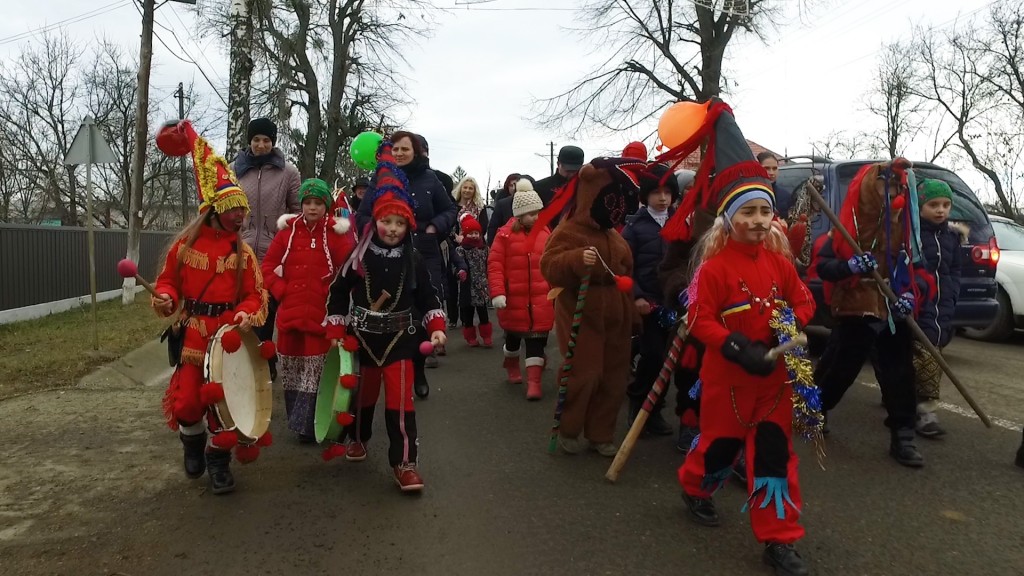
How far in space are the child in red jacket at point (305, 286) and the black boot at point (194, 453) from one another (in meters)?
0.73

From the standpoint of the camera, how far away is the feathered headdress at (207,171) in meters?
3.99

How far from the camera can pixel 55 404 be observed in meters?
5.80

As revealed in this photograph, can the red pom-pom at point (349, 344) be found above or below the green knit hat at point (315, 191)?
below

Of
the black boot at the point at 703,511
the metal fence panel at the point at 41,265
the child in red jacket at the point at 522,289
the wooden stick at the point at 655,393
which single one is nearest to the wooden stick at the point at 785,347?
the wooden stick at the point at 655,393

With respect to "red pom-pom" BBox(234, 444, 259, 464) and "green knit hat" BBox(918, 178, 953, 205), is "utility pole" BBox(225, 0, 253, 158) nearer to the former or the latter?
"red pom-pom" BBox(234, 444, 259, 464)

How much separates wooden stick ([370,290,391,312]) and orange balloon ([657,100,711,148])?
1.81 meters

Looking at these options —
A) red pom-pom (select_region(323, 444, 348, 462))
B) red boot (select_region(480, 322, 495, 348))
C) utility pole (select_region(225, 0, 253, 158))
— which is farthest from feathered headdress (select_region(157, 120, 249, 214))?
utility pole (select_region(225, 0, 253, 158))

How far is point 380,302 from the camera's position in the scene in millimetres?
4059

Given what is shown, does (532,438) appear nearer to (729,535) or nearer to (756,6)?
(729,535)

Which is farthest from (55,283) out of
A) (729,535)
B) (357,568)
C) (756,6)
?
(756,6)

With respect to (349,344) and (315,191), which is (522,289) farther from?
(349,344)

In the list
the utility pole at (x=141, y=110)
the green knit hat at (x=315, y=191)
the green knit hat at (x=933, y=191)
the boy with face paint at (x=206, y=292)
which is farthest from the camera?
the utility pole at (x=141, y=110)

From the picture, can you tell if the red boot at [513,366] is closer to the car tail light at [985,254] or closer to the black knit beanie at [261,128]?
the black knit beanie at [261,128]

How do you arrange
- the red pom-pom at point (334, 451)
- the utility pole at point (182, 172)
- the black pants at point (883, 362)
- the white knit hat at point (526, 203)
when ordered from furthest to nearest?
1. the utility pole at point (182, 172)
2. the white knit hat at point (526, 203)
3. the black pants at point (883, 362)
4. the red pom-pom at point (334, 451)
